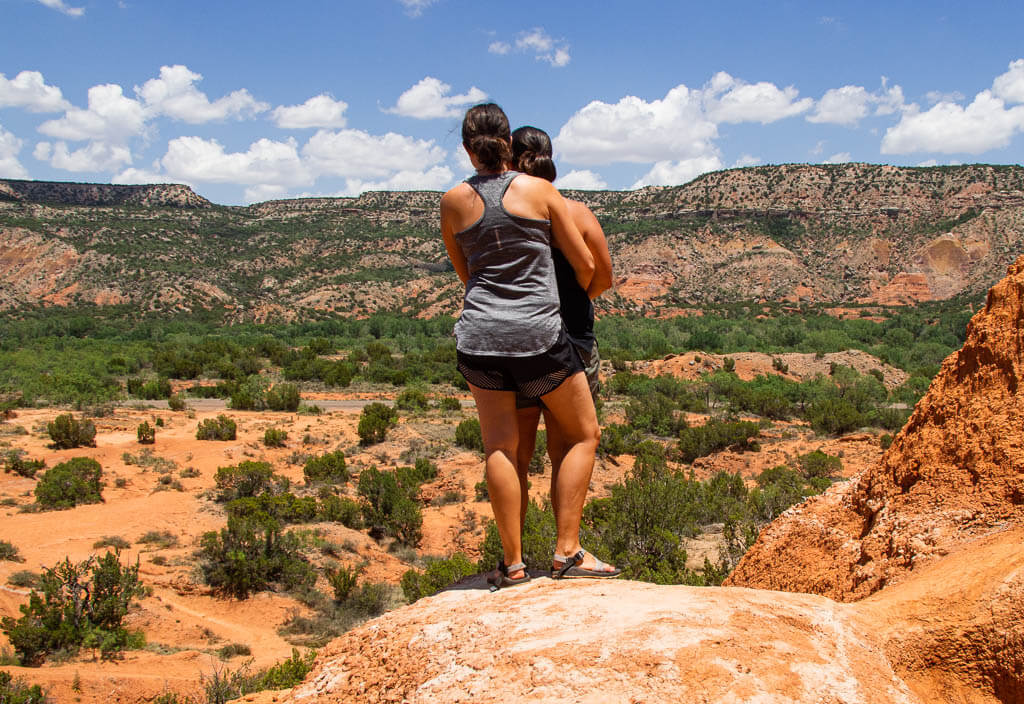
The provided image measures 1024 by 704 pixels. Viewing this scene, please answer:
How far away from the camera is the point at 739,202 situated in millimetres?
81312

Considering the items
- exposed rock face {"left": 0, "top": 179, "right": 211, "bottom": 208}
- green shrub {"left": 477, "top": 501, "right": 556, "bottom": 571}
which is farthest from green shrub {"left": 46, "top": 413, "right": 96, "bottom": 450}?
exposed rock face {"left": 0, "top": 179, "right": 211, "bottom": 208}

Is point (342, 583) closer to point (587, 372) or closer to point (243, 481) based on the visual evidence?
point (243, 481)

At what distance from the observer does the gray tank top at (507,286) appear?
2.52 m

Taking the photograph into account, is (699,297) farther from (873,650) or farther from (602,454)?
(873,650)

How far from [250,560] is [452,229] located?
820 cm

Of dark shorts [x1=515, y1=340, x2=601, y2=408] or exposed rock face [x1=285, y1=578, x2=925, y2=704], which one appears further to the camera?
dark shorts [x1=515, y1=340, x2=601, y2=408]

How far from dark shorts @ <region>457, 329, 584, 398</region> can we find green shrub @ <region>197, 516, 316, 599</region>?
791 cm

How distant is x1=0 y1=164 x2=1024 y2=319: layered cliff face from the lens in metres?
66.3

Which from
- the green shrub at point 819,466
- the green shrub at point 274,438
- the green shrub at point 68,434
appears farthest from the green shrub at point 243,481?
the green shrub at point 819,466

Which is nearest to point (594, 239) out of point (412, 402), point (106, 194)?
point (412, 402)

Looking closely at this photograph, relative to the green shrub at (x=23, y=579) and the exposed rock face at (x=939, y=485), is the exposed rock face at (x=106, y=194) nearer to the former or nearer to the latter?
the green shrub at (x=23, y=579)

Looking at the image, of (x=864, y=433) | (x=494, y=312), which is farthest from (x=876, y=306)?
(x=494, y=312)

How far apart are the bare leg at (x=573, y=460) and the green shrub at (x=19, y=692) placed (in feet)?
16.6

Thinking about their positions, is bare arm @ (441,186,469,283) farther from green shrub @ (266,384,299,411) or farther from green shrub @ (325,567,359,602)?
green shrub @ (266,384,299,411)
